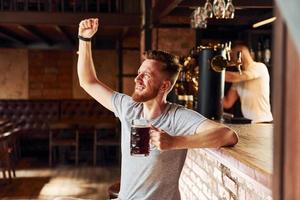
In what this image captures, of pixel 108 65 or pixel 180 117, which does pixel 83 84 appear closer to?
pixel 180 117

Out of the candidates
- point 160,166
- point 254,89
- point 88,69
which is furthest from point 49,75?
point 160,166

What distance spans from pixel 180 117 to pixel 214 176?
84cm

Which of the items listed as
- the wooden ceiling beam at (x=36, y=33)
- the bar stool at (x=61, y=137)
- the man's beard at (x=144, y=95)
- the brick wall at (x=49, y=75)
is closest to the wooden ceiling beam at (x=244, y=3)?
the man's beard at (x=144, y=95)

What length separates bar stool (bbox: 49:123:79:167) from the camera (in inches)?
341

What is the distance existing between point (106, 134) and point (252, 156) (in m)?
7.54

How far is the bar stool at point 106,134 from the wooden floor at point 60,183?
0.50 meters

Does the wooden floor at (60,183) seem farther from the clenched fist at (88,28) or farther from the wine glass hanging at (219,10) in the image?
the clenched fist at (88,28)

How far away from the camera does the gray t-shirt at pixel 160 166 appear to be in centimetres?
195

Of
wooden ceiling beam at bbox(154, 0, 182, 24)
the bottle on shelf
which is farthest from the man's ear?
the bottle on shelf

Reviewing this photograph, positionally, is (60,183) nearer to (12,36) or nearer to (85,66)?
(12,36)

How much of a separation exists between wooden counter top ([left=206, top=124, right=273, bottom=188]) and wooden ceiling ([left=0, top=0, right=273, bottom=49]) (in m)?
1.97

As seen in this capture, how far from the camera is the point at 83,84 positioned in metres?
2.32

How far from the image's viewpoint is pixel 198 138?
1.81 meters

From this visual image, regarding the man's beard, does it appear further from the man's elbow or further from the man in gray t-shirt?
the man's elbow
